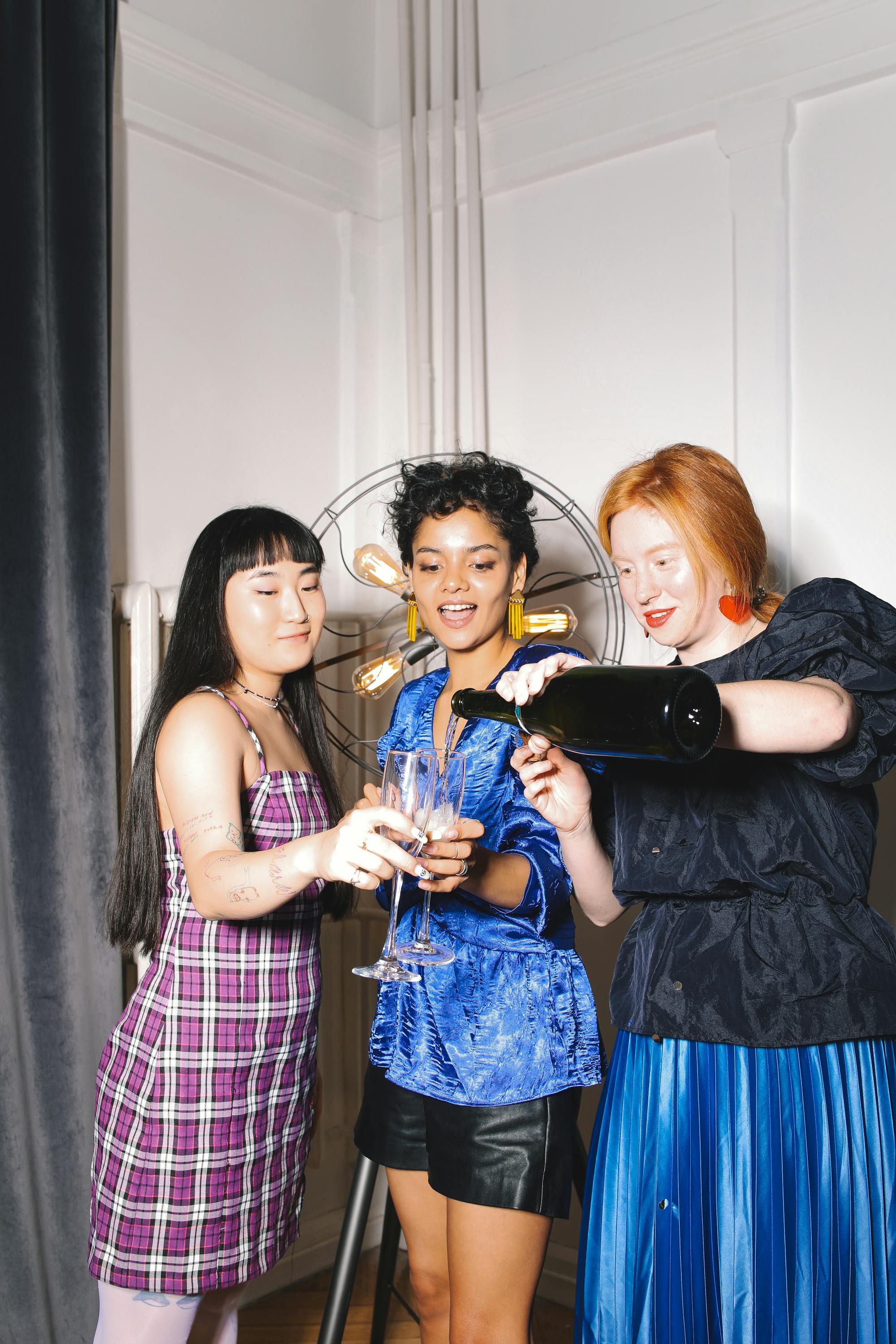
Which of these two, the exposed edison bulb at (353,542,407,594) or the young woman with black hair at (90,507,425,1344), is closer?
the young woman with black hair at (90,507,425,1344)

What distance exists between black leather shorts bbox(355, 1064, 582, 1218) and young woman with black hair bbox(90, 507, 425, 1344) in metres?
0.22

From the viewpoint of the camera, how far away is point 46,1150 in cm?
196

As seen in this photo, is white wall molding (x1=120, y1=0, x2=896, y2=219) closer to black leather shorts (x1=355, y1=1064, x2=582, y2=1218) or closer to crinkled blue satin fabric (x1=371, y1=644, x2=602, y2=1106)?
crinkled blue satin fabric (x1=371, y1=644, x2=602, y2=1106)

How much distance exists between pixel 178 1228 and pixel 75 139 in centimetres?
187

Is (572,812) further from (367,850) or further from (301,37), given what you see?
(301,37)

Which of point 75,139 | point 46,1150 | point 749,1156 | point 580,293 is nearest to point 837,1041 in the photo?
point 749,1156

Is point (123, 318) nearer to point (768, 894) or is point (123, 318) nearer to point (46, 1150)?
point (46, 1150)

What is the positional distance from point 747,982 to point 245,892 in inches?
22.9

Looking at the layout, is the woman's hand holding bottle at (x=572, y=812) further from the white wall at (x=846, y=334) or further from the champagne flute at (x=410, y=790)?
the white wall at (x=846, y=334)

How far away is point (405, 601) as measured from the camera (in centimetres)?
262

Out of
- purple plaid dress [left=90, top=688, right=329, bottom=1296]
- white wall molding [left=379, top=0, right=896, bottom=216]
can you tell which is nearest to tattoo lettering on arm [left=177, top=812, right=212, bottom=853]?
purple plaid dress [left=90, top=688, right=329, bottom=1296]

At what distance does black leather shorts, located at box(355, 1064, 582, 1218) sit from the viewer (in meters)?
1.49

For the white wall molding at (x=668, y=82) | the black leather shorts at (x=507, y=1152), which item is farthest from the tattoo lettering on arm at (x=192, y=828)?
the white wall molding at (x=668, y=82)

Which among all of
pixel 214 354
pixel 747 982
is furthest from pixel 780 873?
pixel 214 354
